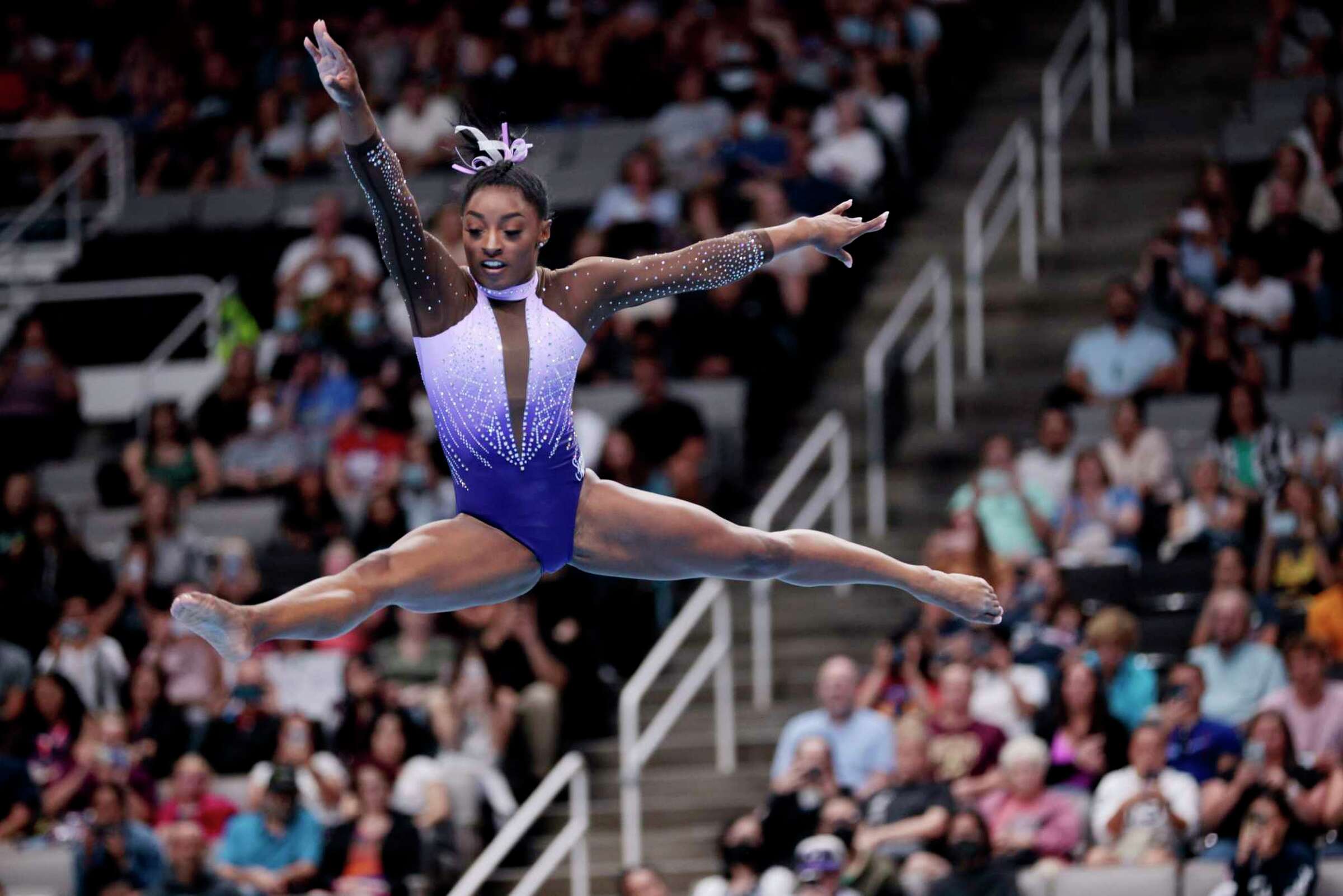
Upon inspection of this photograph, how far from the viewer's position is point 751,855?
9.88m

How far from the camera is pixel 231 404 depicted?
1393 centimetres

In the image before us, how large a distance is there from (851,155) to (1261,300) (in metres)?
2.95

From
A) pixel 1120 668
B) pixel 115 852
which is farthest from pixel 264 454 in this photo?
pixel 1120 668

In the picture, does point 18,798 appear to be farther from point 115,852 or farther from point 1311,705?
point 1311,705

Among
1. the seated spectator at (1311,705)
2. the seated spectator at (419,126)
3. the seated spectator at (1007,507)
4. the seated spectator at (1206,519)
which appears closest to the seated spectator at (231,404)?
the seated spectator at (419,126)

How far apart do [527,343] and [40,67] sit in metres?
12.7

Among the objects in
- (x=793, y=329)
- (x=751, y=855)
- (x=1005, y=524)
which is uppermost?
(x=793, y=329)

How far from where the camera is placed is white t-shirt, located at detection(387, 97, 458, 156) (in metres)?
15.4

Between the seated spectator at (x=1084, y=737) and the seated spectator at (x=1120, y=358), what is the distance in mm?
2724

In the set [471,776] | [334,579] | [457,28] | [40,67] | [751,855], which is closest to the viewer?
[334,579]

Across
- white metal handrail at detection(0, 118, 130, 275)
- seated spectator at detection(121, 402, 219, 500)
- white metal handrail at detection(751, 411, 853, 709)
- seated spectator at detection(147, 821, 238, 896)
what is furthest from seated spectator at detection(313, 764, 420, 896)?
white metal handrail at detection(0, 118, 130, 275)

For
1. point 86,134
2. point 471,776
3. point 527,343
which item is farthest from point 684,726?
point 86,134

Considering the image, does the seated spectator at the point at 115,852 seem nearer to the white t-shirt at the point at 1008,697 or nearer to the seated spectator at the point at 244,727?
the seated spectator at the point at 244,727

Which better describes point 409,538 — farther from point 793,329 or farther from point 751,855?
point 793,329
